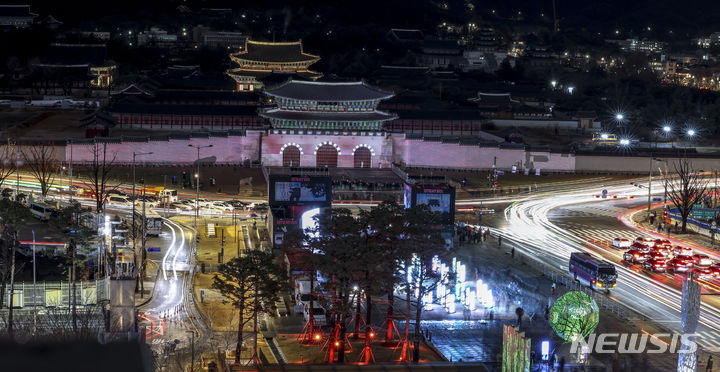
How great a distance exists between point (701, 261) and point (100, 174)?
4009cm

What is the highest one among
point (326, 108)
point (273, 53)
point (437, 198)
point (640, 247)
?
point (273, 53)

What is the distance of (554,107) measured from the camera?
115m

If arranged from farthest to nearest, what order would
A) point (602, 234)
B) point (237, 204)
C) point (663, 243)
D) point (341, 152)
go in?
1. point (341, 152)
2. point (237, 204)
3. point (602, 234)
4. point (663, 243)

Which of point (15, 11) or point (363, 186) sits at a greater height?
point (15, 11)

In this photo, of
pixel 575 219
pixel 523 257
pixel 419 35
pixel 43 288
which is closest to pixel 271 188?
pixel 523 257

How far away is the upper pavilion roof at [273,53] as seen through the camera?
108 metres

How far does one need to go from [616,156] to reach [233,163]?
30.9 metres

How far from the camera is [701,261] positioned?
49281mm

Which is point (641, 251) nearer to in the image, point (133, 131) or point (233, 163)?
point (233, 163)

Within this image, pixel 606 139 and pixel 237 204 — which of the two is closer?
pixel 237 204

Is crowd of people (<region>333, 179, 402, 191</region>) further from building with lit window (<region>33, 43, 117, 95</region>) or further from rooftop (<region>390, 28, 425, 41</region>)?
rooftop (<region>390, 28, 425, 41</region>)

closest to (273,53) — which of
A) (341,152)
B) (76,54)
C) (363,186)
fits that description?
(76,54)

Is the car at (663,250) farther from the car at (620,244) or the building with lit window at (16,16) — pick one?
the building with lit window at (16,16)

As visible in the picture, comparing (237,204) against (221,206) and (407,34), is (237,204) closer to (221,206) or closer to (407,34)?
(221,206)
